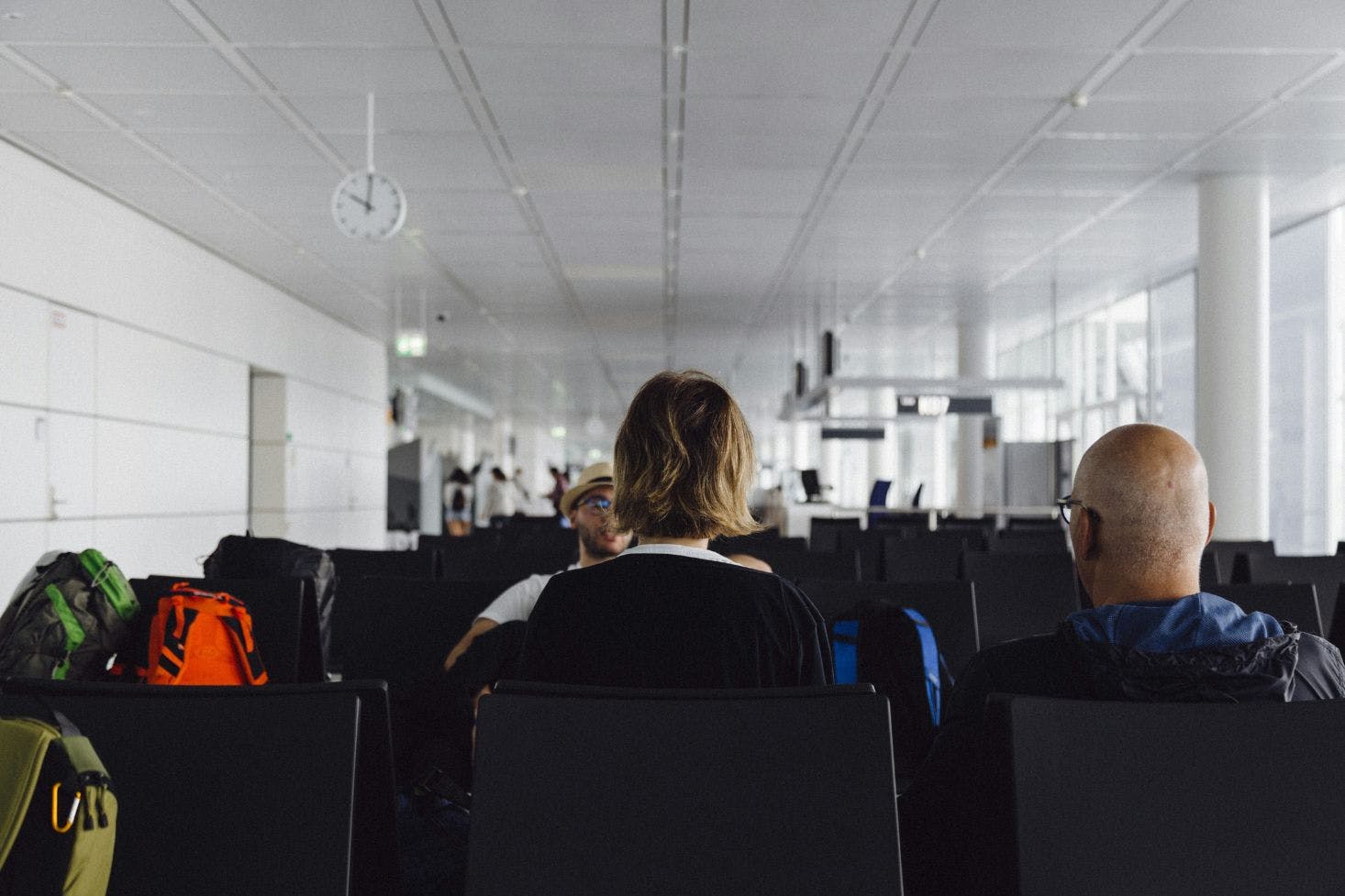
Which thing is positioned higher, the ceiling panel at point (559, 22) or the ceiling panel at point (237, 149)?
the ceiling panel at point (559, 22)

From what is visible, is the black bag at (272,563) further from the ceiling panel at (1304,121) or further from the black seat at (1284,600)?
the ceiling panel at (1304,121)

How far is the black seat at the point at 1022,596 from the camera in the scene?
13.1ft

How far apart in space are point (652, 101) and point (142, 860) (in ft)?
17.5

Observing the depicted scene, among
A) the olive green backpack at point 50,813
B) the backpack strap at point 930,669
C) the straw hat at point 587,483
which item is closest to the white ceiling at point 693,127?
the straw hat at point 587,483

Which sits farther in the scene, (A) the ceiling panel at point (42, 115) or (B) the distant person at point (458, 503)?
(B) the distant person at point (458, 503)

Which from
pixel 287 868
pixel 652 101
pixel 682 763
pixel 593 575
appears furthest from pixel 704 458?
pixel 652 101

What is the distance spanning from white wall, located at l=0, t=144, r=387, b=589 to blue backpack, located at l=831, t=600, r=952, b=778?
6.10m

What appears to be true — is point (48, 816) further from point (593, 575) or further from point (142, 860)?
point (593, 575)

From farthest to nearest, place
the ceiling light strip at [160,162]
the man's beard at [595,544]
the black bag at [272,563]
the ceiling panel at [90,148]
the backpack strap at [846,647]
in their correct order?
the ceiling panel at [90,148], the ceiling light strip at [160,162], the black bag at [272,563], the man's beard at [595,544], the backpack strap at [846,647]

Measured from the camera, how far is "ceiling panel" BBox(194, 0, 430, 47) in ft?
16.1

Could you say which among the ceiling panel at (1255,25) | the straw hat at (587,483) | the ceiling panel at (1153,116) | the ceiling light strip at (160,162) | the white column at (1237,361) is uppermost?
the ceiling panel at (1255,25)

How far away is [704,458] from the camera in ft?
6.30

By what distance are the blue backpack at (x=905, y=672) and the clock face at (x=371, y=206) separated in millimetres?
4656

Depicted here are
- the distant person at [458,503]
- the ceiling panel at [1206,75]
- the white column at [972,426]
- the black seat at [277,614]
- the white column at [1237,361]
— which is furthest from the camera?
the distant person at [458,503]
